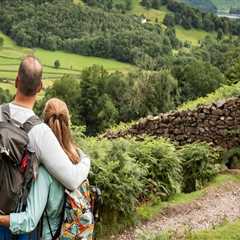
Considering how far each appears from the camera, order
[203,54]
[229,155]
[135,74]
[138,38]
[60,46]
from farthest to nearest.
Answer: [138,38] < [60,46] < [203,54] < [135,74] < [229,155]

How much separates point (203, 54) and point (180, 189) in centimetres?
8688

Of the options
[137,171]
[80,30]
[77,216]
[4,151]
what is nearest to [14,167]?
[4,151]

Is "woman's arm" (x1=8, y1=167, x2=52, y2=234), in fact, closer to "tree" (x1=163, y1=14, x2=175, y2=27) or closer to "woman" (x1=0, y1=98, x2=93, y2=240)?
"woman" (x1=0, y1=98, x2=93, y2=240)

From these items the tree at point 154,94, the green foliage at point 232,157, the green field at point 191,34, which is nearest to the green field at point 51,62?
the tree at point 154,94

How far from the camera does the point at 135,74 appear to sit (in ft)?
246

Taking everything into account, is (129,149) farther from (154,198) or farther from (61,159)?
(61,159)

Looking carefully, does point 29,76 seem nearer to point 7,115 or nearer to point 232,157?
point 7,115

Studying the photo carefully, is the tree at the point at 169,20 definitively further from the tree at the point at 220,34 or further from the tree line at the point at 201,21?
the tree at the point at 220,34

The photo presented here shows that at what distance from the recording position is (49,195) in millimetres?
4395

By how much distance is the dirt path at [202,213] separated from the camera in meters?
10.6

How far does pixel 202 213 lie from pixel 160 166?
4.22 ft

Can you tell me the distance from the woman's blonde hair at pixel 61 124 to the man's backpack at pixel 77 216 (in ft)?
0.84

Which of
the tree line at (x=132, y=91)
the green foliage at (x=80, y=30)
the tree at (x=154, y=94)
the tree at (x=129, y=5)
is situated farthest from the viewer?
the tree at (x=129, y=5)

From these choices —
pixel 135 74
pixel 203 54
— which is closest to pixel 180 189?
pixel 135 74
